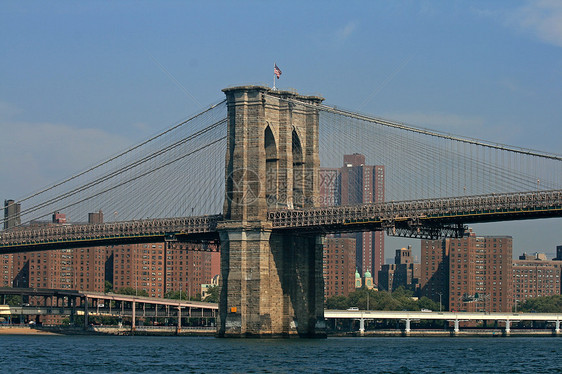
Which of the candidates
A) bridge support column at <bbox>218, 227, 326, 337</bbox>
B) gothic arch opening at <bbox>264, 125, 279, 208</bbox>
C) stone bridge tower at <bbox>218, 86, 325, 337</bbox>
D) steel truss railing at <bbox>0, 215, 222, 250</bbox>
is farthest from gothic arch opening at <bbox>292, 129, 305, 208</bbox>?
steel truss railing at <bbox>0, 215, 222, 250</bbox>

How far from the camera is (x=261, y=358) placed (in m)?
90.6

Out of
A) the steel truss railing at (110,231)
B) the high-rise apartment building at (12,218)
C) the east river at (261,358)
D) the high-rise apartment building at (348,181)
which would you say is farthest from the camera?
the high-rise apartment building at (12,218)

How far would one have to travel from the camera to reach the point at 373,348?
385ft

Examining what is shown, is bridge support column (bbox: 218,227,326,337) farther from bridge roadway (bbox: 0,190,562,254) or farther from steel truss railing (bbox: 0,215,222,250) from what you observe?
steel truss railing (bbox: 0,215,222,250)

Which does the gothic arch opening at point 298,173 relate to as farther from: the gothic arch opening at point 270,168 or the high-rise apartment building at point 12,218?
the high-rise apartment building at point 12,218

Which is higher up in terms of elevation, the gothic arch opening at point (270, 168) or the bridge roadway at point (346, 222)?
the gothic arch opening at point (270, 168)

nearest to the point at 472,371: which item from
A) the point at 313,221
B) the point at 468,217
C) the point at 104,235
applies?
the point at 468,217

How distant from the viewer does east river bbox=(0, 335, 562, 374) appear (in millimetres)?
83250

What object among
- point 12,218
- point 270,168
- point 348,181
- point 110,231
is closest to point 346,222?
point 270,168

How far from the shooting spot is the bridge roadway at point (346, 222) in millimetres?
106438

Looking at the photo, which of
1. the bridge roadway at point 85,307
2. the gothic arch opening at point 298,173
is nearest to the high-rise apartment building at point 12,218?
the bridge roadway at point 85,307

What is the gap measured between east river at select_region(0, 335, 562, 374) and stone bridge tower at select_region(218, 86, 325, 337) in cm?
512

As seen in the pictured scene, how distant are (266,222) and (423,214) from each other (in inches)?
705

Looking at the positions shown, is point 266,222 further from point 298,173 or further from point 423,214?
point 423,214
